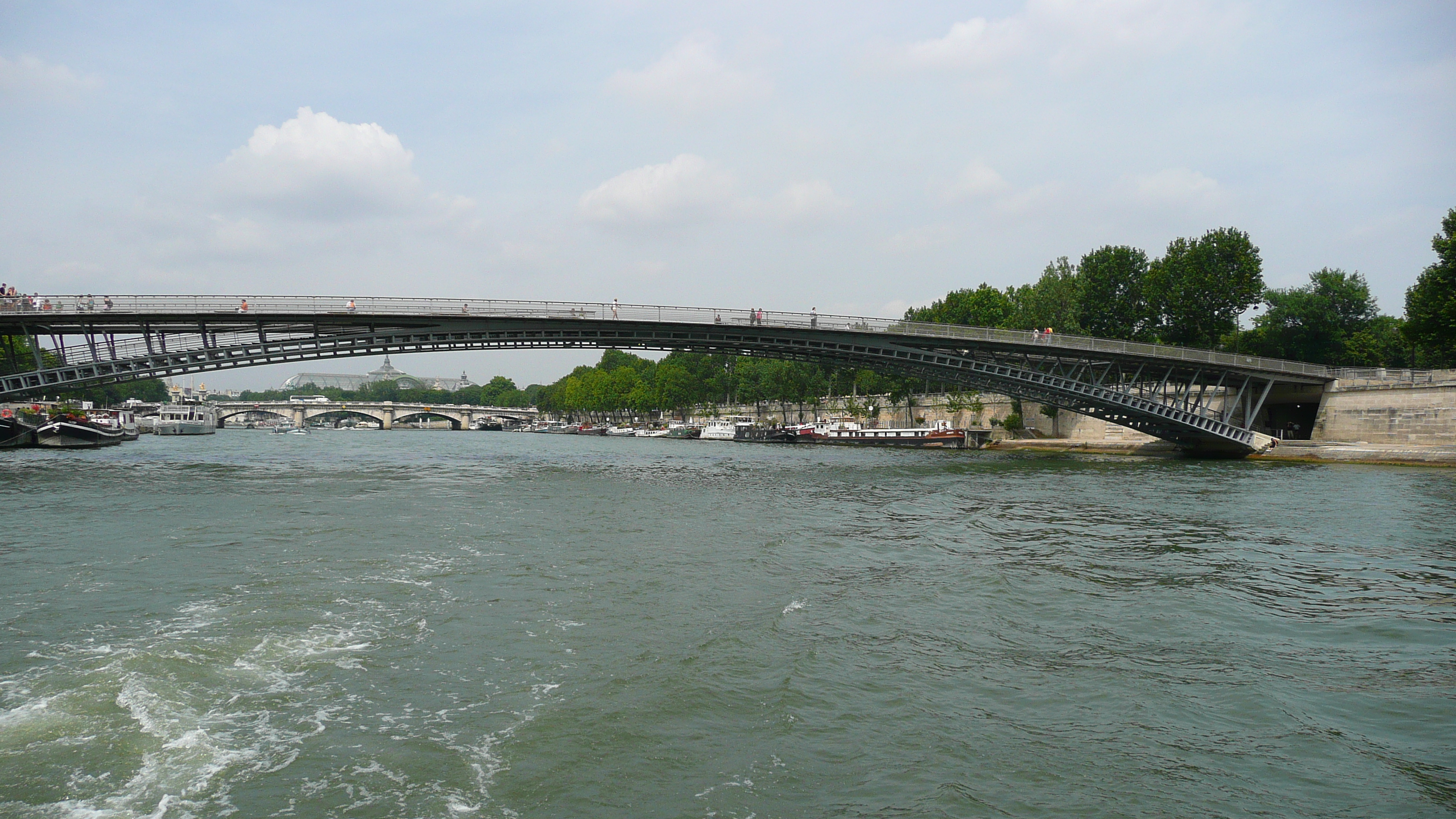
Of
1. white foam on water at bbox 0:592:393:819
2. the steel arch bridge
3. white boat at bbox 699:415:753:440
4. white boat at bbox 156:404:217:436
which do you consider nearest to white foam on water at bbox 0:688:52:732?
white foam on water at bbox 0:592:393:819

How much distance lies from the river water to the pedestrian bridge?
147 meters

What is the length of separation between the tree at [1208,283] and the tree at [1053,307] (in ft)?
28.1

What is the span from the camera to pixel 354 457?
2151 inches

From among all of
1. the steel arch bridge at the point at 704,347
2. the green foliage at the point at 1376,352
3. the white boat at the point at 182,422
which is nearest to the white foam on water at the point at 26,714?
the steel arch bridge at the point at 704,347

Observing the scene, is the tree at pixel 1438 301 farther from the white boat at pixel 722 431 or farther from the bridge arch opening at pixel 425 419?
the bridge arch opening at pixel 425 419

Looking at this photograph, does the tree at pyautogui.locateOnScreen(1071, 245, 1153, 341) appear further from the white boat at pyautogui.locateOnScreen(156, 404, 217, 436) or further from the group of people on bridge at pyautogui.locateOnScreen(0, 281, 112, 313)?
the white boat at pyautogui.locateOnScreen(156, 404, 217, 436)

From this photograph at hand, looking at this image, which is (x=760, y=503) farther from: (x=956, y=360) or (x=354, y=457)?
(x=354, y=457)

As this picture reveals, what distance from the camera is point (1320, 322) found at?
6988cm

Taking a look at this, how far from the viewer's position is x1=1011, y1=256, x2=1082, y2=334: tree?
254 ft

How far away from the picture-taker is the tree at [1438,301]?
46.6 metres

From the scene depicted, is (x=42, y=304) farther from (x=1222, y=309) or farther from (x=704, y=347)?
(x=1222, y=309)

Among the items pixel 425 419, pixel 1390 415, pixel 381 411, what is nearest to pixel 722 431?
pixel 1390 415

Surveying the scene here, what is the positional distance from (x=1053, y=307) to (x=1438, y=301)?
1364 inches

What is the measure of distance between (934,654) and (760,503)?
57.3ft
